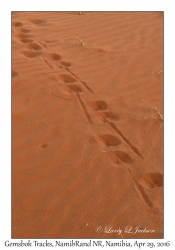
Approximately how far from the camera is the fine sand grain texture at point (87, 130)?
2.82 m

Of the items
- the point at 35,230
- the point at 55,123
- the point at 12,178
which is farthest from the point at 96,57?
the point at 35,230

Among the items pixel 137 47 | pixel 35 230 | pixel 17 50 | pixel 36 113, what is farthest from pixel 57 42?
pixel 35 230

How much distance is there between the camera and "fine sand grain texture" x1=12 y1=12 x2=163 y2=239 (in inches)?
111

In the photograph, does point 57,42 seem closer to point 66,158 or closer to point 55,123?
point 55,123

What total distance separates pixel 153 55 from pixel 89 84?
1.17 meters

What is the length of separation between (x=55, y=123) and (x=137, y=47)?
203 centimetres

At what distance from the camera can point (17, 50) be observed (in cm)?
482

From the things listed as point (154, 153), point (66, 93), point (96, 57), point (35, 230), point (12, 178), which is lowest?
point (35, 230)

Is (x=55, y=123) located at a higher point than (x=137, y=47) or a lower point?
lower

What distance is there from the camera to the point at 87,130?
3543 mm

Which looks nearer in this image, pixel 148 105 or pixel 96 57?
pixel 148 105

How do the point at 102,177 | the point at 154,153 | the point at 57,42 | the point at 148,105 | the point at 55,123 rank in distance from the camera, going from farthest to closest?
the point at 57,42 < the point at 148,105 < the point at 55,123 < the point at 154,153 < the point at 102,177

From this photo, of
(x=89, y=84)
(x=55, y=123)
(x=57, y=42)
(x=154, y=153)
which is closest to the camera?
(x=154, y=153)

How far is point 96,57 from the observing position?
15.5 feet
